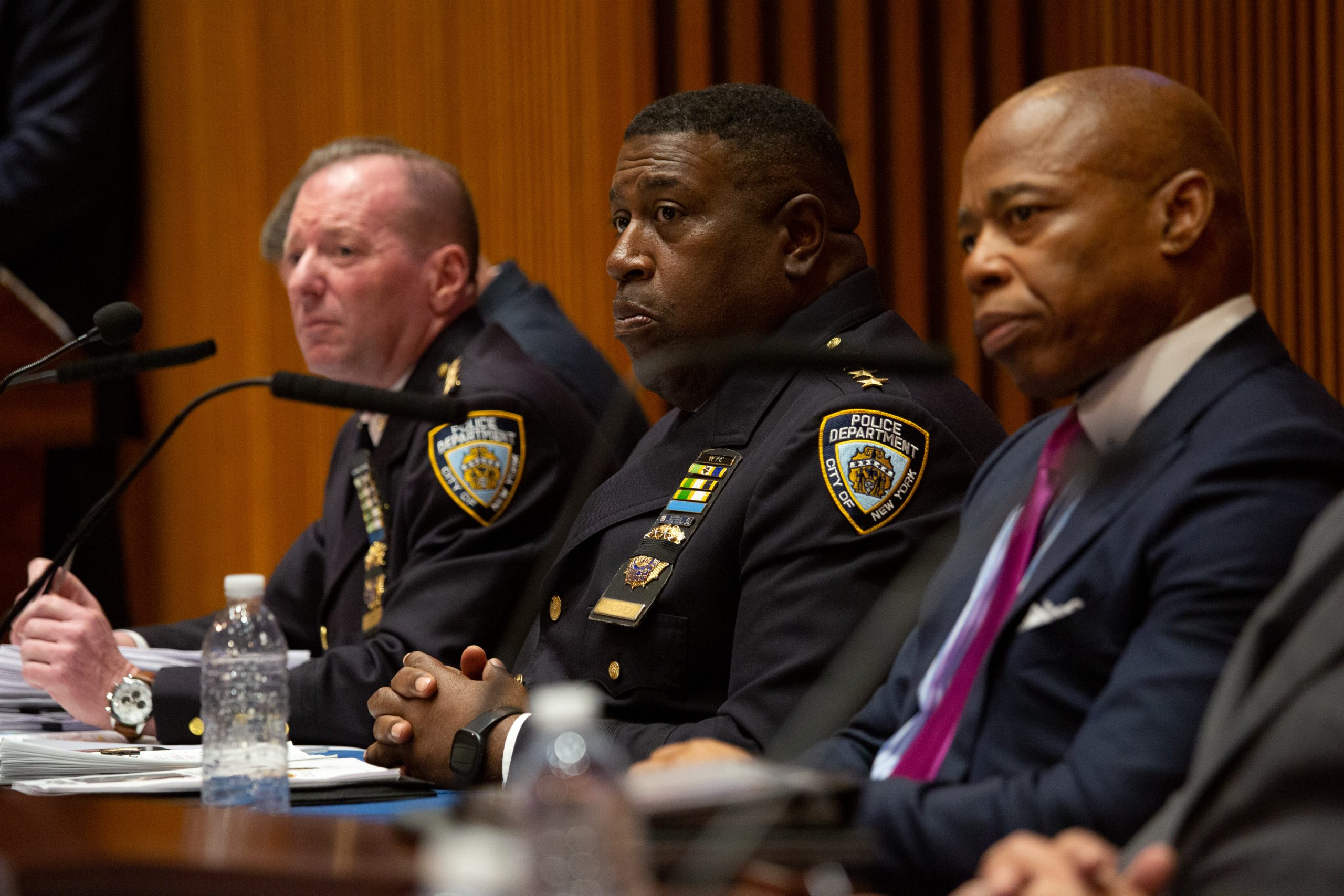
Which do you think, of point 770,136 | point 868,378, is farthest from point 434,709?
point 770,136

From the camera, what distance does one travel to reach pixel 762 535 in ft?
6.36

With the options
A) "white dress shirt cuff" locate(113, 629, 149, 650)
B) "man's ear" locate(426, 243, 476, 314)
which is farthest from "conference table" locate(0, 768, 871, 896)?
"man's ear" locate(426, 243, 476, 314)

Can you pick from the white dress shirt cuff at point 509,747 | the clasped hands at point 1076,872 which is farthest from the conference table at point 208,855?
the white dress shirt cuff at point 509,747

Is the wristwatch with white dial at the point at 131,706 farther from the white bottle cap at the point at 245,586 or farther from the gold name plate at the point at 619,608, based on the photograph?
the gold name plate at the point at 619,608

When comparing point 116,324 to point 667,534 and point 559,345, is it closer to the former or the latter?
point 667,534

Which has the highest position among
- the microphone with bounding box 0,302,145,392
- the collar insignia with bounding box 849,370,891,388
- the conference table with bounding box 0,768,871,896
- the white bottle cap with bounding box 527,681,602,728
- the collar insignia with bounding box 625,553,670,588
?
the microphone with bounding box 0,302,145,392

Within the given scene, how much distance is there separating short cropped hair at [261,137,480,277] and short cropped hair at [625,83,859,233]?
2.75 ft

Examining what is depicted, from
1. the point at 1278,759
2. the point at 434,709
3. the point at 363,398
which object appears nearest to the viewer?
the point at 1278,759

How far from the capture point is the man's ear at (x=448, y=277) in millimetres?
Answer: 3018

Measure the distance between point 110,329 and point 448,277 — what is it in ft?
3.85

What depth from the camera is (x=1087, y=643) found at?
138 centimetres

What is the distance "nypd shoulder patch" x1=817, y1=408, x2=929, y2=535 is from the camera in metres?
1.89

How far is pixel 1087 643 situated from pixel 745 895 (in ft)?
1.64

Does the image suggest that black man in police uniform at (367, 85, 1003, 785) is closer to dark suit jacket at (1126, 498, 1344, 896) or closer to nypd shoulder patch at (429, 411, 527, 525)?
nypd shoulder patch at (429, 411, 527, 525)
